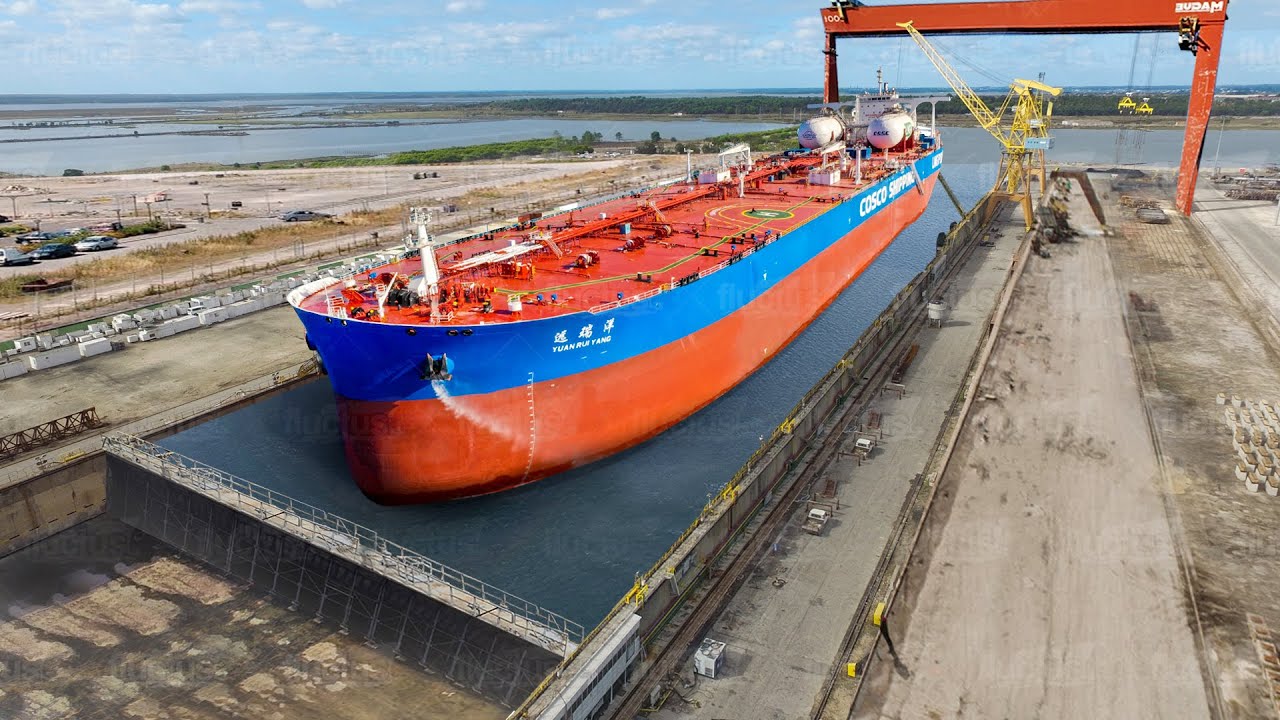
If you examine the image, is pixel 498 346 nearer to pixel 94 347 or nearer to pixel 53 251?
pixel 94 347

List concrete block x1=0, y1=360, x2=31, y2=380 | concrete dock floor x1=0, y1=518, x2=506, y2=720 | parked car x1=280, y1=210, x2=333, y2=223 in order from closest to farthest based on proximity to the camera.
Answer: concrete dock floor x1=0, y1=518, x2=506, y2=720 < concrete block x1=0, y1=360, x2=31, y2=380 < parked car x1=280, y1=210, x2=333, y2=223

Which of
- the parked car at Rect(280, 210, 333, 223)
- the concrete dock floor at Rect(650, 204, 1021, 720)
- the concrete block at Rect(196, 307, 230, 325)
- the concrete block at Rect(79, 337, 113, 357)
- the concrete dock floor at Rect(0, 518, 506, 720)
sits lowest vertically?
the concrete dock floor at Rect(0, 518, 506, 720)

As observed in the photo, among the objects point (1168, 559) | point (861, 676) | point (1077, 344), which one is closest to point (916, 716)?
point (861, 676)

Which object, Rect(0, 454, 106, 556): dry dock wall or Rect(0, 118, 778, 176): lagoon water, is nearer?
Rect(0, 454, 106, 556): dry dock wall

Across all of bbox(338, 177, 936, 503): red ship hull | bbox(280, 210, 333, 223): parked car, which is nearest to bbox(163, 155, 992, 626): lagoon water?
bbox(338, 177, 936, 503): red ship hull

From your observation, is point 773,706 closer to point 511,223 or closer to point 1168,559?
point 1168,559

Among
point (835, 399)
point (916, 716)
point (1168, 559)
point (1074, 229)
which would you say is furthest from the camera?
point (1074, 229)

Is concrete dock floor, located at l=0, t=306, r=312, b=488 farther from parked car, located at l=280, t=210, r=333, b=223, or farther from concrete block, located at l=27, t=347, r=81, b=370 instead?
parked car, located at l=280, t=210, r=333, b=223
